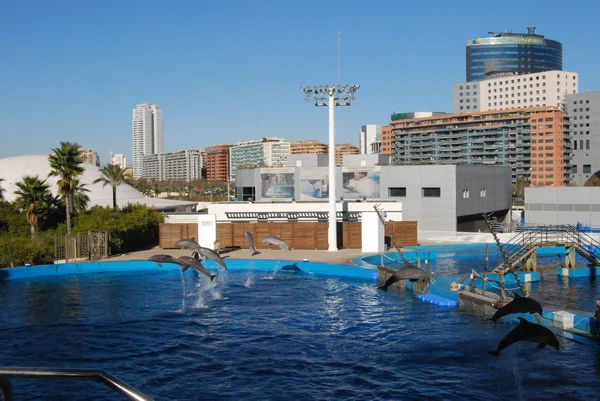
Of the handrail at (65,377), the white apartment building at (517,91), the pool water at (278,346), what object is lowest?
the pool water at (278,346)

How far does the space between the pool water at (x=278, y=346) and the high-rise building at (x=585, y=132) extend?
386ft

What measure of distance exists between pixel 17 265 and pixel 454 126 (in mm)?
122567

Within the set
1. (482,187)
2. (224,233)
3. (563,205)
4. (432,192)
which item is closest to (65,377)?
(224,233)

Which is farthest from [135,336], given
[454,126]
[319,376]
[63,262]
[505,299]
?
[454,126]

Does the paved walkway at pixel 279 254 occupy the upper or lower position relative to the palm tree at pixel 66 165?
lower

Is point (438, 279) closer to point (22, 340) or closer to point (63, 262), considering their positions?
point (22, 340)

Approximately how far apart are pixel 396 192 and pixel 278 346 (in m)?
37.4

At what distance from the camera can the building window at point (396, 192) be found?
176ft

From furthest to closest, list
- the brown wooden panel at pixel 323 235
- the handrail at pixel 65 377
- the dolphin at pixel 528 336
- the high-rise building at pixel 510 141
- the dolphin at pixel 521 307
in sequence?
the high-rise building at pixel 510 141 < the brown wooden panel at pixel 323 235 < the dolphin at pixel 521 307 < the dolphin at pixel 528 336 < the handrail at pixel 65 377

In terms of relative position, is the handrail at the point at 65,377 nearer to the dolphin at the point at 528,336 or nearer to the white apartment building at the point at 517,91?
the dolphin at the point at 528,336

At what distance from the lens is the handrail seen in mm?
3568

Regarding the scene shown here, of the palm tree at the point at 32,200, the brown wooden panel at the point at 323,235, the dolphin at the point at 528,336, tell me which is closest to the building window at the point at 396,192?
the brown wooden panel at the point at 323,235

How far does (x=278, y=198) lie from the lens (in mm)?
58406

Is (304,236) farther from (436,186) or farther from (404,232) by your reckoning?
(436,186)
